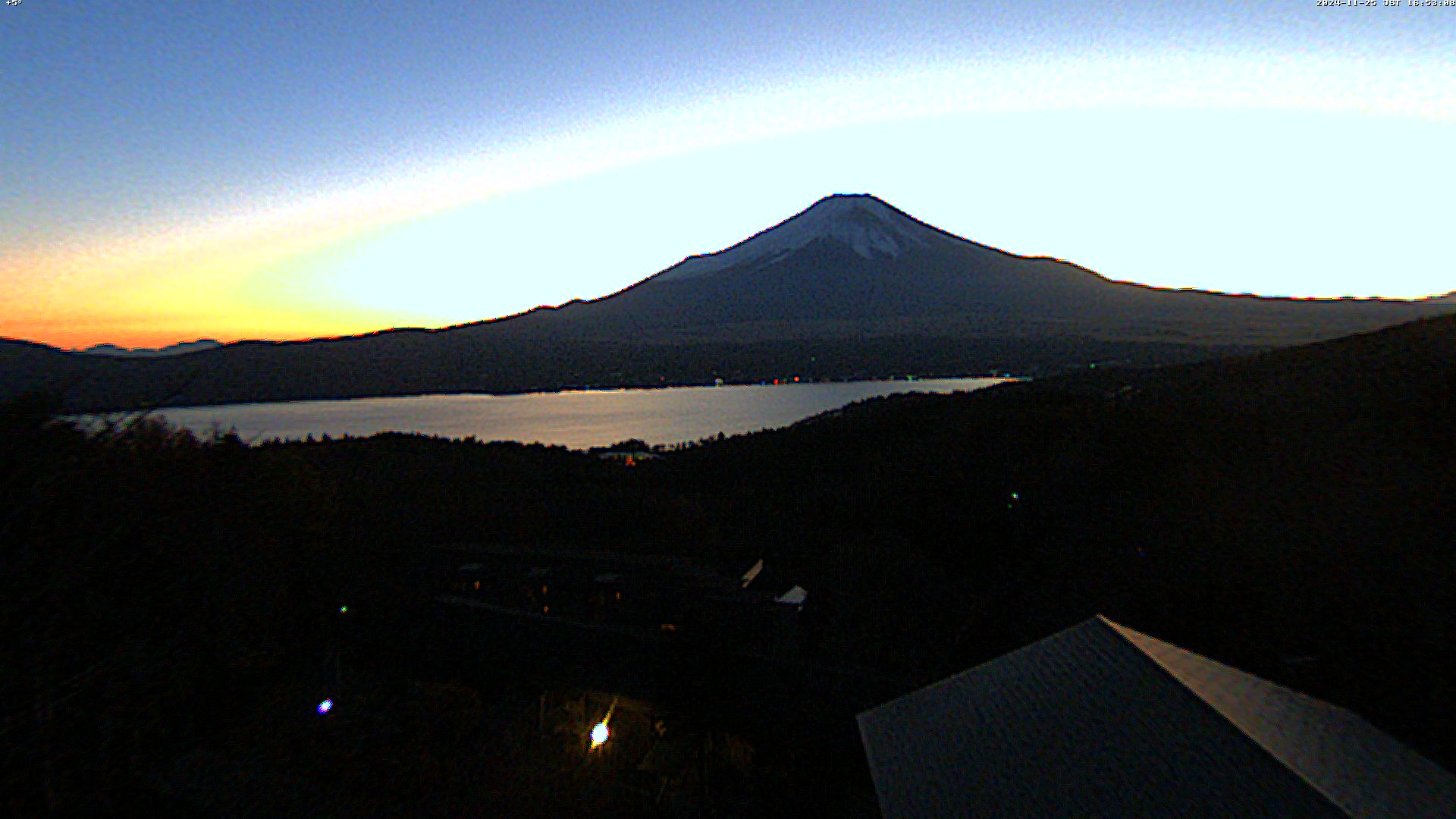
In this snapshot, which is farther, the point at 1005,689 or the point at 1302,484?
the point at 1302,484

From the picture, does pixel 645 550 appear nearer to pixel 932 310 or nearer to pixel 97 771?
pixel 97 771

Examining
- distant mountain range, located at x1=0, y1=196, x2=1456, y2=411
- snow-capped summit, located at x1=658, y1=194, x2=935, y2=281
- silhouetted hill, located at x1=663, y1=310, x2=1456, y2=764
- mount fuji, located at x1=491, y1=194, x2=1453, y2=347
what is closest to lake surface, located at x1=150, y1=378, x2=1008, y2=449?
distant mountain range, located at x1=0, y1=196, x2=1456, y2=411

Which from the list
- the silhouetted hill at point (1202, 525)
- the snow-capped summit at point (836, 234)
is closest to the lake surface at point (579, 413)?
the silhouetted hill at point (1202, 525)

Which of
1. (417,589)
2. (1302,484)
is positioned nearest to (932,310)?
(1302,484)

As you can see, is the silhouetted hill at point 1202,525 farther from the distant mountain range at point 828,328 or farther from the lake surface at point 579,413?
Answer: the distant mountain range at point 828,328

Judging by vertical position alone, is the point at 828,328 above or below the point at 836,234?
below

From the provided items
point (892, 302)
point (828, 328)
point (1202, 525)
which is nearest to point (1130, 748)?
point (1202, 525)

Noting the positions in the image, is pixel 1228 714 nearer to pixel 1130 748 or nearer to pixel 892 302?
pixel 1130 748
